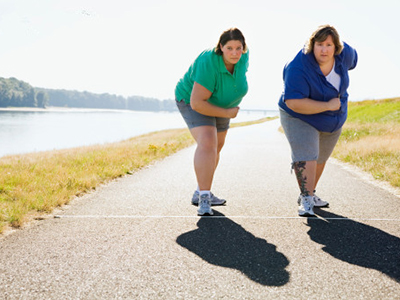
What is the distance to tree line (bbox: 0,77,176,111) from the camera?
12669 centimetres

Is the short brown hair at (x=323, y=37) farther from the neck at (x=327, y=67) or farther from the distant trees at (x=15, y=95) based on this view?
the distant trees at (x=15, y=95)

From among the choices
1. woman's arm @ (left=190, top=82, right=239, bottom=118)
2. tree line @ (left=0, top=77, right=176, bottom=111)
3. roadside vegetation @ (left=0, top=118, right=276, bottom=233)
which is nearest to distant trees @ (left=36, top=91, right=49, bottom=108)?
tree line @ (left=0, top=77, right=176, bottom=111)

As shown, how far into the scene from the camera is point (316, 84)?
386 cm

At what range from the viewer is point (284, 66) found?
4.11 meters

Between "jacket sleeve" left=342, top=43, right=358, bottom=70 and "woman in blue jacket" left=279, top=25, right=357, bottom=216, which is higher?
"jacket sleeve" left=342, top=43, right=358, bottom=70

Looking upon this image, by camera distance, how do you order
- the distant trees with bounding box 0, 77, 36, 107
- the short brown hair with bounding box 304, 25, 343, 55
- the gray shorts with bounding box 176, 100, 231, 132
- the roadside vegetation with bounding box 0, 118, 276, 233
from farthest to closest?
the distant trees with bounding box 0, 77, 36, 107 < the gray shorts with bounding box 176, 100, 231, 132 < the roadside vegetation with bounding box 0, 118, 276, 233 < the short brown hair with bounding box 304, 25, 343, 55

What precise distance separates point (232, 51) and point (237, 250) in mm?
1857

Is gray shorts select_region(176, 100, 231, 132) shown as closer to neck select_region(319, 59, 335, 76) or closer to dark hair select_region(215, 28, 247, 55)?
dark hair select_region(215, 28, 247, 55)

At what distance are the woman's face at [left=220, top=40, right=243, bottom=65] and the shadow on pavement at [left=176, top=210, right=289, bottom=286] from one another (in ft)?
5.14

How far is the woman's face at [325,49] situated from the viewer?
12.3ft

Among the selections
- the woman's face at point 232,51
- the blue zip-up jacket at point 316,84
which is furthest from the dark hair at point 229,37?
the blue zip-up jacket at point 316,84

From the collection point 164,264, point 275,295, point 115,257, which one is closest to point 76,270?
point 115,257

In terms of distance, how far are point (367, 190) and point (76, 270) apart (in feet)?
14.7

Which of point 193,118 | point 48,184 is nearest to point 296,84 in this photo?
point 193,118
